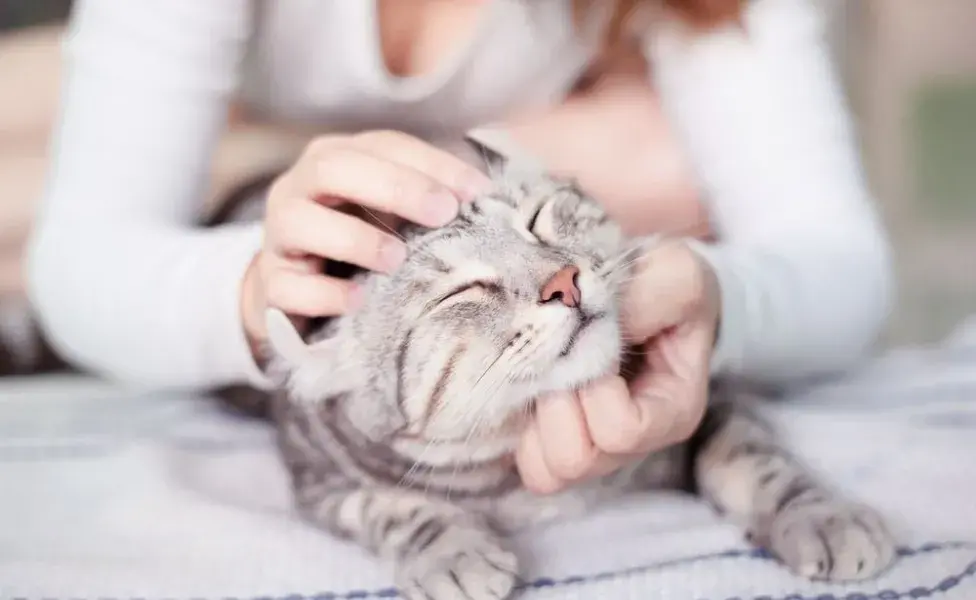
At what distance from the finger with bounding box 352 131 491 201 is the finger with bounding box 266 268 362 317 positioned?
2.5 inches

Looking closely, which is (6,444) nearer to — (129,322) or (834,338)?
(129,322)

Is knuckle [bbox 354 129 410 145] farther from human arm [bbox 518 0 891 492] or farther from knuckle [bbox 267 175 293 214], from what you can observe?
human arm [bbox 518 0 891 492]

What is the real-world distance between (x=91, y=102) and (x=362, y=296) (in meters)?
0.25

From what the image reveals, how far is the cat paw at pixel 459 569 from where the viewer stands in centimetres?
33

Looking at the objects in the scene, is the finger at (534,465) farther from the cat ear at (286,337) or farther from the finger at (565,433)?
the cat ear at (286,337)

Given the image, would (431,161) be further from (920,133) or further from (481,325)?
(920,133)

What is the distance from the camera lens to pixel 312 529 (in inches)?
16.0

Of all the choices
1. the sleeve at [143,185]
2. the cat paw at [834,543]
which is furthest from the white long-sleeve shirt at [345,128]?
the cat paw at [834,543]

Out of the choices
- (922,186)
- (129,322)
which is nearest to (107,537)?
(129,322)

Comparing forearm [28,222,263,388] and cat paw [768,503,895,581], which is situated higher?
cat paw [768,503,895,581]

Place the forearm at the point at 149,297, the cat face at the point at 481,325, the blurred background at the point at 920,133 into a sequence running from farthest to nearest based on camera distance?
the blurred background at the point at 920,133 → the forearm at the point at 149,297 → the cat face at the point at 481,325

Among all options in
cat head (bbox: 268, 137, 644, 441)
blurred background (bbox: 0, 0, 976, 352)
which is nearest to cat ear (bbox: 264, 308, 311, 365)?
cat head (bbox: 268, 137, 644, 441)

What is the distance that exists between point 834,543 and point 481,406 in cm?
17

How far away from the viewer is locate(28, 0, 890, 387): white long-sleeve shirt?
1.55ft
